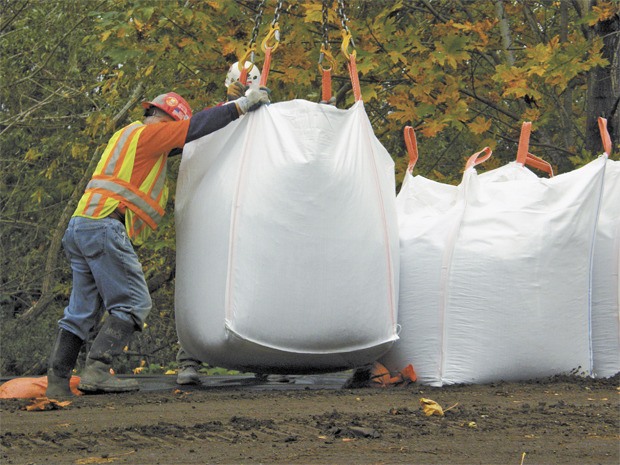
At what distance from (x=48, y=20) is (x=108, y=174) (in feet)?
13.1

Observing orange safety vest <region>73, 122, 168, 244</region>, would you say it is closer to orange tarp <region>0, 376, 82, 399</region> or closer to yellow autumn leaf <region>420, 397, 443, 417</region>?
orange tarp <region>0, 376, 82, 399</region>

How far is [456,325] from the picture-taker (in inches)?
192

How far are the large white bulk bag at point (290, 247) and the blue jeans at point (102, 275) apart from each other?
243 millimetres

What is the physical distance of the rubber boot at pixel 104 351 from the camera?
472cm

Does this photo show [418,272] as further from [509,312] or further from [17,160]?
[17,160]

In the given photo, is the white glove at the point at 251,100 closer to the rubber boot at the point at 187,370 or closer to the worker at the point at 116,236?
the worker at the point at 116,236

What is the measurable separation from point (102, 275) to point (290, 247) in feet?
2.85

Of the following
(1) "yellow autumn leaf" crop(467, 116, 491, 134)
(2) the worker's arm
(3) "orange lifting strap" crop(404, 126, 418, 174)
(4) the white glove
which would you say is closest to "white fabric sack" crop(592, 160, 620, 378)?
(3) "orange lifting strap" crop(404, 126, 418, 174)

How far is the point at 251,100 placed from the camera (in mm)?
4691

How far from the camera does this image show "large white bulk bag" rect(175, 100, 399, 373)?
14.7 ft

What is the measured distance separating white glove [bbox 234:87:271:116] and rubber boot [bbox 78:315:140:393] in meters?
1.09

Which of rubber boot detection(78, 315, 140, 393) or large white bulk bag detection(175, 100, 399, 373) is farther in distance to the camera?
rubber boot detection(78, 315, 140, 393)

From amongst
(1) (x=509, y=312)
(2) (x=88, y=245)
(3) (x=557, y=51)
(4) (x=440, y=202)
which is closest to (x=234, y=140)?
(2) (x=88, y=245)

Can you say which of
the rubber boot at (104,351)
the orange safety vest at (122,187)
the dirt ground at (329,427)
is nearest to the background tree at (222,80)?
the orange safety vest at (122,187)
